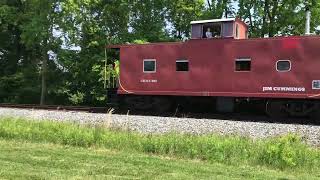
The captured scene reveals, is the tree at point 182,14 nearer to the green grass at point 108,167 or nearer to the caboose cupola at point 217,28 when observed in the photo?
the caboose cupola at point 217,28

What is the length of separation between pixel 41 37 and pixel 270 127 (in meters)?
19.5

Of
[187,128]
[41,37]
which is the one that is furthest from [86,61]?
[187,128]

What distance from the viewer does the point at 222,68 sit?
19.2m

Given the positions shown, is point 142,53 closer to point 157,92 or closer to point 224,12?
point 157,92

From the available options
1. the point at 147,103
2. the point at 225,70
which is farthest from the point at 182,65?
the point at 147,103

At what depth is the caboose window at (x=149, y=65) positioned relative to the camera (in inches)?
811

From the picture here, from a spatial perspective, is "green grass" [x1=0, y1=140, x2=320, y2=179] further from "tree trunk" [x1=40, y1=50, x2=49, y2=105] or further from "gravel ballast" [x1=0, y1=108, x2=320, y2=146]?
"tree trunk" [x1=40, y1=50, x2=49, y2=105]

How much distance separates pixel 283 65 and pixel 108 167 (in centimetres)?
1136

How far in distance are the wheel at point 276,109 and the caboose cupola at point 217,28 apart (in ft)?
8.98

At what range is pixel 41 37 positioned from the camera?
30703mm

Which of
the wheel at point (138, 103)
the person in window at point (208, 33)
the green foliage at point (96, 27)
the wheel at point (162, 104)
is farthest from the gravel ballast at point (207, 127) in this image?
the green foliage at point (96, 27)

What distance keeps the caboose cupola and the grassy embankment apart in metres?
8.67

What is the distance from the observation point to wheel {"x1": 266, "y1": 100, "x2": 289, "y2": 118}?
18.4 m

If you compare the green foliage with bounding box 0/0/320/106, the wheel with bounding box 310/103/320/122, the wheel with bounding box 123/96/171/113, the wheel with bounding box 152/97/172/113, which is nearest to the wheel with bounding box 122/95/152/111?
the wheel with bounding box 123/96/171/113
